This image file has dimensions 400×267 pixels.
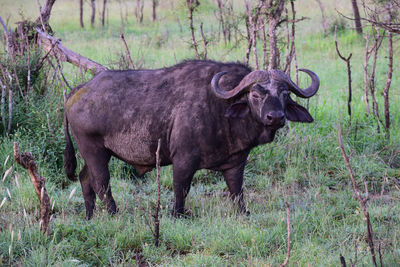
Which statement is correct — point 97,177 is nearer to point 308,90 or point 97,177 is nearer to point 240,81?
point 240,81

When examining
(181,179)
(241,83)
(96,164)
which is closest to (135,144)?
(96,164)

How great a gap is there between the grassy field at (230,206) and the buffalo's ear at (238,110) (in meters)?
0.89

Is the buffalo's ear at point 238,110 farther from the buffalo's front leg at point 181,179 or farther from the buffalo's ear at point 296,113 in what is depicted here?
the buffalo's front leg at point 181,179

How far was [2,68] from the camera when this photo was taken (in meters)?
6.84

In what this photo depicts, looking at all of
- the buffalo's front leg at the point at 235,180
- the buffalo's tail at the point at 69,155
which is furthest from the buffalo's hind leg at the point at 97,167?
the buffalo's front leg at the point at 235,180

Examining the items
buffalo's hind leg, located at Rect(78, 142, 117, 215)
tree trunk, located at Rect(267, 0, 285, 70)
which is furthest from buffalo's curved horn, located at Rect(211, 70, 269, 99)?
tree trunk, located at Rect(267, 0, 285, 70)

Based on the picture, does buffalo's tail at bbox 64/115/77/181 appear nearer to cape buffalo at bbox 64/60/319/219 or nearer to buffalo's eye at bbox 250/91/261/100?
cape buffalo at bbox 64/60/319/219

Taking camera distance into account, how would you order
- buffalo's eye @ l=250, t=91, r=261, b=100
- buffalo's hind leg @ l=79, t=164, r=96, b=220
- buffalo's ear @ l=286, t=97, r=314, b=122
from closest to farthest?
buffalo's eye @ l=250, t=91, r=261, b=100 → buffalo's ear @ l=286, t=97, r=314, b=122 → buffalo's hind leg @ l=79, t=164, r=96, b=220

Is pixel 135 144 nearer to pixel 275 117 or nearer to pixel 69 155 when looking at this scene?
pixel 69 155

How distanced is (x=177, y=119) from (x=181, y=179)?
60 cm

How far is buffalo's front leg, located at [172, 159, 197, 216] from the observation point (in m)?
5.16

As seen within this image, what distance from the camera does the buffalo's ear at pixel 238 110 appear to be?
5.11 metres

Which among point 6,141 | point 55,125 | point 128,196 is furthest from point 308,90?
point 6,141

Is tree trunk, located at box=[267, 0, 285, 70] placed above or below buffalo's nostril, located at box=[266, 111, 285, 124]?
above
